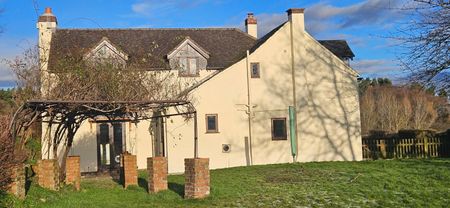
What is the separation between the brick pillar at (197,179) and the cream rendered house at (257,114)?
1047 centimetres

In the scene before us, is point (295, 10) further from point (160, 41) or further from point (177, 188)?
point (177, 188)

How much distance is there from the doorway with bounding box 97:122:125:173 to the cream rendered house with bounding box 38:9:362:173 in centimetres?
5

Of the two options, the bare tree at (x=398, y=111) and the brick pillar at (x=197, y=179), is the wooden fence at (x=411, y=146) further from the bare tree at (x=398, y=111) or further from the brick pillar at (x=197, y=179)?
the bare tree at (x=398, y=111)

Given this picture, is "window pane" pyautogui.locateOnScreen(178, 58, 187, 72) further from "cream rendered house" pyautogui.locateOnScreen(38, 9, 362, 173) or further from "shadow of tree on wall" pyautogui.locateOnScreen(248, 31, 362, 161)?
"shadow of tree on wall" pyautogui.locateOnScreen(248, 31, 362, 161)

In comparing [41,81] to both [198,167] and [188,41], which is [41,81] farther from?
[188,41]

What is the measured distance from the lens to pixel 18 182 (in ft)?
40.4

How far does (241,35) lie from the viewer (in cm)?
3131

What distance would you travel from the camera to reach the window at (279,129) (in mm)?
25141

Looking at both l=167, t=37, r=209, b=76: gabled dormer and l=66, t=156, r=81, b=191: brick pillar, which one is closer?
l=66, t=156, r=81, b=191: brick pillar

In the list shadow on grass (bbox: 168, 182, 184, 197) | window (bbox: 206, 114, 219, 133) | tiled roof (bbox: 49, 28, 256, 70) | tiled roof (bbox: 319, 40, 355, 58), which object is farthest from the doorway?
tiled roof (bbox: 319, 40, 355, 58)

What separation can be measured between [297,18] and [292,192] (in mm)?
13570

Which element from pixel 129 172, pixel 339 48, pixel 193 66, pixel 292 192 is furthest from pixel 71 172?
pixel 339 48

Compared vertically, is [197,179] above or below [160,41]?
below

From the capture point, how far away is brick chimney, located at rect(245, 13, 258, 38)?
107ft
